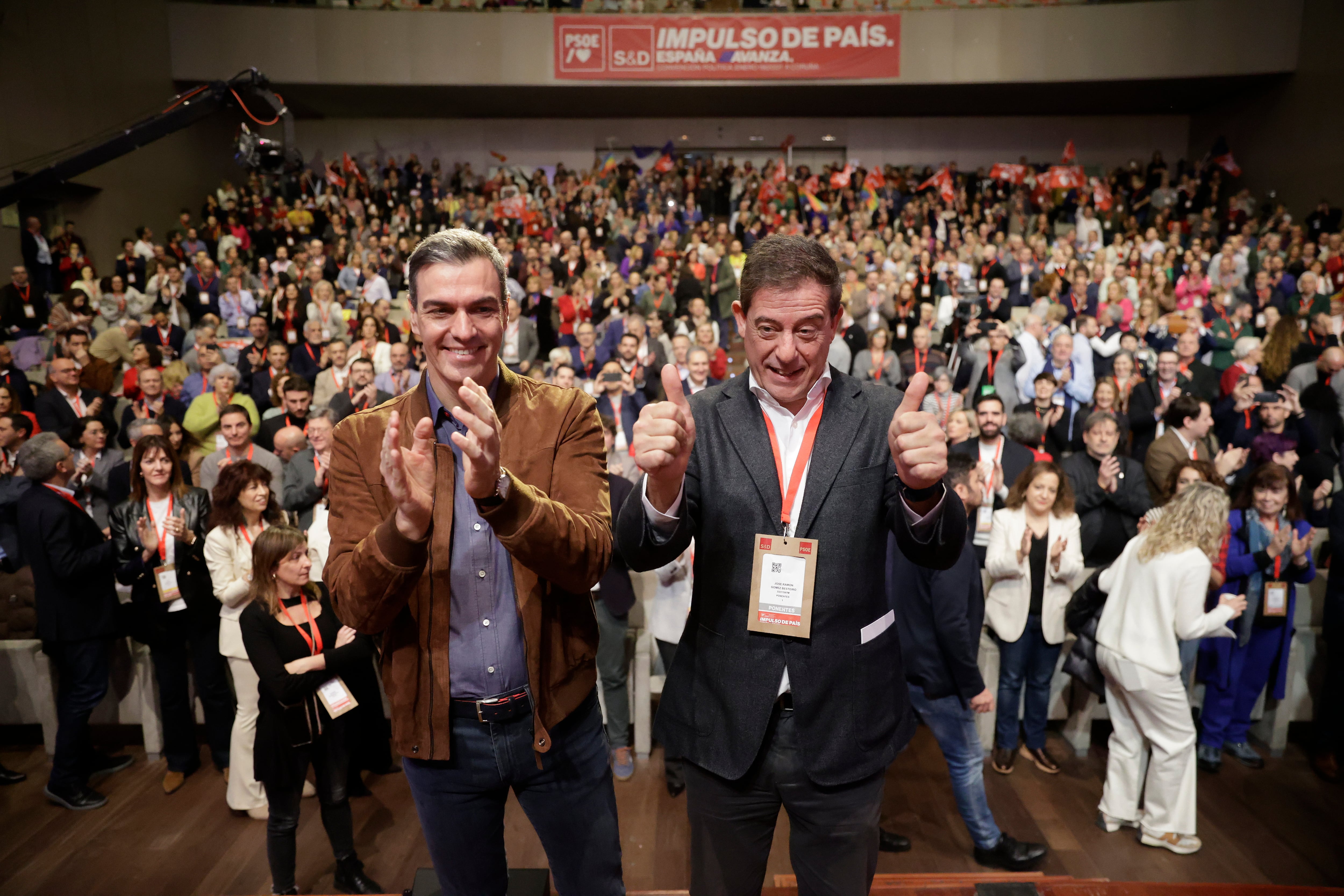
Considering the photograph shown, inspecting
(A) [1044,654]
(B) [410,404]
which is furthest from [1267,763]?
(B) [410,404]

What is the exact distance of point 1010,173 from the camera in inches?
564

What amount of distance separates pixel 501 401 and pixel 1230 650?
3760 mm

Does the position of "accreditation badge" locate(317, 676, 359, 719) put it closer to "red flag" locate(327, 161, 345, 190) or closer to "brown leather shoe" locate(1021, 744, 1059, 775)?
"brown leather shoe" locate(1021, 744, 1059, 775)

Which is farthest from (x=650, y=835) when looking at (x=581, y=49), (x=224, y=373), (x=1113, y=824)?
(x=581, y=49)

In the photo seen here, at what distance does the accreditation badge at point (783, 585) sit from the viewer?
1.45 metres

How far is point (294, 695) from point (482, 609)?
1.69 metres

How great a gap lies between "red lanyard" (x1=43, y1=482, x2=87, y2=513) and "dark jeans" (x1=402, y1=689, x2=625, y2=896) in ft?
9.55

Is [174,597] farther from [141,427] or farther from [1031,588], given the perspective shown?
[1031,588]

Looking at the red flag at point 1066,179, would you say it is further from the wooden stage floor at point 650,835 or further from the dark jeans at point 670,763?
the dark jeans at point 670,763

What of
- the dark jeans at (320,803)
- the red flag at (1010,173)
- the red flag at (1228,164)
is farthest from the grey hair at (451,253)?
the red flag at (1228,164)

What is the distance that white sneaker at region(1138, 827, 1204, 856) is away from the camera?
3.19m

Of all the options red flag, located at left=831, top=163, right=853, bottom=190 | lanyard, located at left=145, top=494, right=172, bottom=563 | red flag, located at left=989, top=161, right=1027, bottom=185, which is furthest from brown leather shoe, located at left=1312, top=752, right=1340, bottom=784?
red flag, located at left=989, top=161, right=1027, bottom=185

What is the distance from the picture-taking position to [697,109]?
16.2 metres

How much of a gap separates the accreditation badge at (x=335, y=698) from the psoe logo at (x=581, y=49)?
44.8 feet
